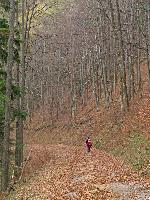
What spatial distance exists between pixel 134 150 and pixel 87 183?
10.0 metres

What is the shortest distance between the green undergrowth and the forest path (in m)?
0.72

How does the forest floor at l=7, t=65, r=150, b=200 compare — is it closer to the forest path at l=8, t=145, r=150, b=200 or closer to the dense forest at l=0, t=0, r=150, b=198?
the forest path at l=8, t=145, r=150, b=200

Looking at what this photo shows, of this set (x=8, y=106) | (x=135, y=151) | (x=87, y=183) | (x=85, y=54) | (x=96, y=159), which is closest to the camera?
(x=87, y=183)

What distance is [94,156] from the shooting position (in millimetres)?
27391

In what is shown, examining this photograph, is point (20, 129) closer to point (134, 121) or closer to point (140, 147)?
point (140, 147)

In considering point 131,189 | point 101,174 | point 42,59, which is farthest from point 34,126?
point 131,189

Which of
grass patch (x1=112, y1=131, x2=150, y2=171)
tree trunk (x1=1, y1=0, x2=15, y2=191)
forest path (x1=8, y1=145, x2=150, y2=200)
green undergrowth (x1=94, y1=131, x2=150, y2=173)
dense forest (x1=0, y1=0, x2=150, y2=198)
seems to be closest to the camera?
forest path (x1=8, y1=145, x2=150, y2=200)

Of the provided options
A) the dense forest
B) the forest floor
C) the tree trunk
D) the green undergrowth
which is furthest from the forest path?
the dense forest

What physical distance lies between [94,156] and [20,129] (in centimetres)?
480

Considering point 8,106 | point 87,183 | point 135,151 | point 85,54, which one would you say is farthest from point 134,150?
point 85,54

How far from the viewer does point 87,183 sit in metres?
17.2

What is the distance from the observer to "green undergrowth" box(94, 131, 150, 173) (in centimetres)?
2222

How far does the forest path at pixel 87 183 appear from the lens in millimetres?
14914

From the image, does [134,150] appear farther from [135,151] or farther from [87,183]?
[87,183]
